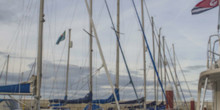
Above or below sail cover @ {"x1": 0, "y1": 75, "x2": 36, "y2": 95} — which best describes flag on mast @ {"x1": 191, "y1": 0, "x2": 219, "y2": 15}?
above

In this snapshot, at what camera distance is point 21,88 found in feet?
44.7

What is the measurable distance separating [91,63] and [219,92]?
13.8 meters

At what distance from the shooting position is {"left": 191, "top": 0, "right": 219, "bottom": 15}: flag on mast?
44.6ft

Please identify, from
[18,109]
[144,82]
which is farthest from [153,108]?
[18,109]

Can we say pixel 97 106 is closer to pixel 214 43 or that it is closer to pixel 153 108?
pixel 153 108

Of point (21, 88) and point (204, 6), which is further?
point (204, 6)

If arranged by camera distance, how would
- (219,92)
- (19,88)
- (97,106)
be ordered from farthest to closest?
(97,106) → (19,88) → (219,92)

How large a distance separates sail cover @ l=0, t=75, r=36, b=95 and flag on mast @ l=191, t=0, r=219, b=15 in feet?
31.0

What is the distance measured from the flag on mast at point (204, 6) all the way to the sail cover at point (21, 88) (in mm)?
9457

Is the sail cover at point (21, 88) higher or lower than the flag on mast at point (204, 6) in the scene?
lower

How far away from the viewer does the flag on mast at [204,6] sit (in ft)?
44.6

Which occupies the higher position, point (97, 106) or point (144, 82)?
point (144, 82)

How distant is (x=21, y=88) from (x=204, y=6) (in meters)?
10.6

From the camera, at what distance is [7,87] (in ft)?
45.1
